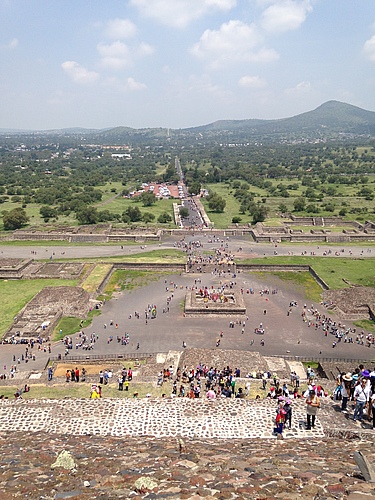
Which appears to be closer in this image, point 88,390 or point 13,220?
point 88,390

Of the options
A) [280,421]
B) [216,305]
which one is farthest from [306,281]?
[280,421]

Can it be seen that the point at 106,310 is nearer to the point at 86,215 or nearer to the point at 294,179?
the point at 86,215

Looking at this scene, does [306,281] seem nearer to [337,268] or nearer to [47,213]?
[337,268]

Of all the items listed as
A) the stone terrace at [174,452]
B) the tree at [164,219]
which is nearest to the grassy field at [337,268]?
the tree at [164,219]

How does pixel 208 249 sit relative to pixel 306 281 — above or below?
above

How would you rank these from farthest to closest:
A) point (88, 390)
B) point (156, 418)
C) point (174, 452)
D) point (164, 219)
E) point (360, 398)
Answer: point (164, 219) < point (88, 390) < point (156, 418) < point (360, 398) < point (174, 452)

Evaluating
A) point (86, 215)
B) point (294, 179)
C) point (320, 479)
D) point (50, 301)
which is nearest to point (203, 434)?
point (320, 479)
